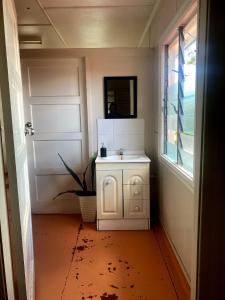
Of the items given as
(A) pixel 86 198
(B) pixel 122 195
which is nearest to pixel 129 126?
(B) pixel 122 195

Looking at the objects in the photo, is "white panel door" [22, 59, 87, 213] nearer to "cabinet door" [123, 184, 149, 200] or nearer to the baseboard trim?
"cabinet door" [123, 184, 149, 200]

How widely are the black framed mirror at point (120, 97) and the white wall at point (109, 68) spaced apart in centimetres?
6

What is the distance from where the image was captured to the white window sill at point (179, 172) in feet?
5.68

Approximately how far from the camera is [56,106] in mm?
3104

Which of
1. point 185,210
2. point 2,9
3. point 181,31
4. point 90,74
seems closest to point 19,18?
point 90,74

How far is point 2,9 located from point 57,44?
320cm

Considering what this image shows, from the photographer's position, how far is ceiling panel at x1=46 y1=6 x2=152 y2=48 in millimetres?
2715

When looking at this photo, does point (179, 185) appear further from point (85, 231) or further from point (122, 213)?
point (85, 231)

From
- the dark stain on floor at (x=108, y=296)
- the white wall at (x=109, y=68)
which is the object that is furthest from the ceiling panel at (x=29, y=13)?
the dark stain on floor at (x=108, y=296)

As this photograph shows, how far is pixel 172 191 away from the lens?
89.2 inches

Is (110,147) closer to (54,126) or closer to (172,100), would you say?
(54,126)

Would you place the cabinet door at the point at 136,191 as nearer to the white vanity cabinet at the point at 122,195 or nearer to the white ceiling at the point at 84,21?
the white vanity cabinet at the point at 122,195

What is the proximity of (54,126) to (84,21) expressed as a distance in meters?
1.32

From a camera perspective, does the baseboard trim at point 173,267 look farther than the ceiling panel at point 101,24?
No
